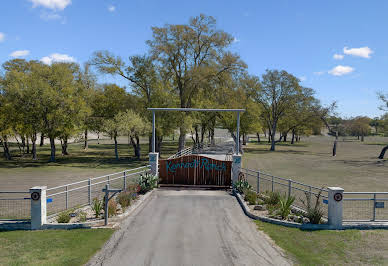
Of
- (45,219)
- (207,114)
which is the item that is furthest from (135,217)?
(207,114)

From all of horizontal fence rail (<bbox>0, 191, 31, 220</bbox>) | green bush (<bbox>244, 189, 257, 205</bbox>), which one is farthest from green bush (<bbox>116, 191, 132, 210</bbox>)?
green bush (<bbox>244, 189, 257, 205</bbox>)

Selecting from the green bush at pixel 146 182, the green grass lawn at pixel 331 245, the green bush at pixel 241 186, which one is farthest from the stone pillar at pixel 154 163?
the green grass lawn at pixel 331 245

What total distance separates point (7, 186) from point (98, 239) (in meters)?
14.4

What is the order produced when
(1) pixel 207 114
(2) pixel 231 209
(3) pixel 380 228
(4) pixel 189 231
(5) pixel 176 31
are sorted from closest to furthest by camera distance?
(4) pixel 189 231 → (3) pixel 380 228 → (2) pixel 231 209 → (5) pixel 176 31 → (1) pixel 207 114

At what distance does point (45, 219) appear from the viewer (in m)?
10.2

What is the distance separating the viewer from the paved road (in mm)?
7508

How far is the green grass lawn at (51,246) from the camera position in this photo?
7468 millimetres

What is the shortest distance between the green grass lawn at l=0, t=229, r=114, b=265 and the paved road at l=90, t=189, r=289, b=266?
41 cm

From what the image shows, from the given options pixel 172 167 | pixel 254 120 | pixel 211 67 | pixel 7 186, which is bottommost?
pixel 7 186

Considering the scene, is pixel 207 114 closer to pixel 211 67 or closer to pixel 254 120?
pixel 254 120

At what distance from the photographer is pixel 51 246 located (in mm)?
8367

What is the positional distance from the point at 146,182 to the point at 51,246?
24.0 feet

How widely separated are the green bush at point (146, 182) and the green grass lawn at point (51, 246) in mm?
5455

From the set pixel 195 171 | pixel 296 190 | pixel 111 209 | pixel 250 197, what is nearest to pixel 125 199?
pixel 111 209
